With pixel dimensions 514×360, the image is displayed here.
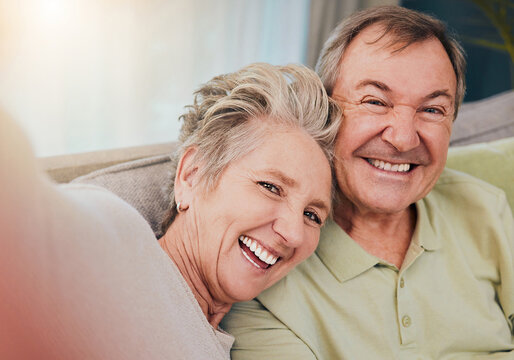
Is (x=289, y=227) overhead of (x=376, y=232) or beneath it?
overhead

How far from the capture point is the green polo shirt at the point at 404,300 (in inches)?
51.8

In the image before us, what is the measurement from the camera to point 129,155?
163cm

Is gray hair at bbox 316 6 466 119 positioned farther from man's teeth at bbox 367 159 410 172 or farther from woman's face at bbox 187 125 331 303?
woman's face at bbox 187 125 331 303

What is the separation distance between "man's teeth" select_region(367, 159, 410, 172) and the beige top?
27.2 inches

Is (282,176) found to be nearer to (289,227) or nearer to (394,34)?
(289,227)

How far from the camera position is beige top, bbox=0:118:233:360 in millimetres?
581

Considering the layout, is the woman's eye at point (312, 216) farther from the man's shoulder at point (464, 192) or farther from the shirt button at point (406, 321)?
the man's shoulder at point (464, 192)

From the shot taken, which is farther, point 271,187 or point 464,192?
point 464,192

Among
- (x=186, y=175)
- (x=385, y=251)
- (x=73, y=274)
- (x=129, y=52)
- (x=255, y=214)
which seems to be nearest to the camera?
(x=73, y=274)

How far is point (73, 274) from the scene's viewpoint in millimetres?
658

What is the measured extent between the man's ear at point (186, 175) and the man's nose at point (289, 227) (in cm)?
20

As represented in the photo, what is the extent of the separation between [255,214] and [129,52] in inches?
84.2

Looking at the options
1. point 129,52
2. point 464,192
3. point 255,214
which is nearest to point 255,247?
point 255,214

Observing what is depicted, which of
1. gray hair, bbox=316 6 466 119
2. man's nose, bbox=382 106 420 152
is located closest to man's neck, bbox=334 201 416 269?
man's nose, bbox=382 106 420 152
